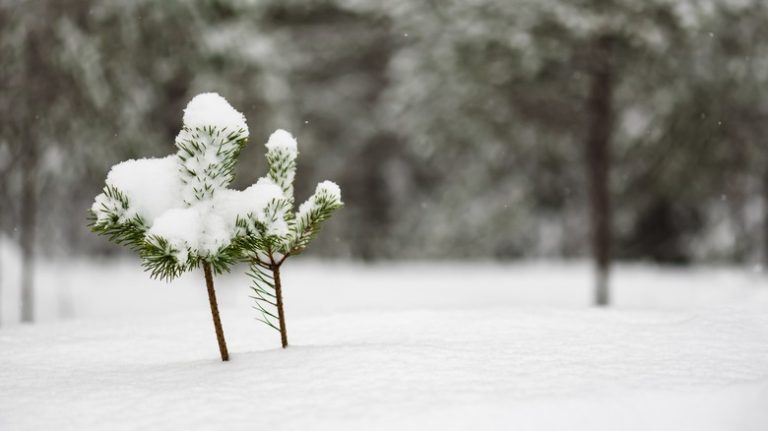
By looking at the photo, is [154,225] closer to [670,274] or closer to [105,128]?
[105,128]

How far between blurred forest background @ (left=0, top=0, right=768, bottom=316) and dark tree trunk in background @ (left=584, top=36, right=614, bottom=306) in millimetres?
25

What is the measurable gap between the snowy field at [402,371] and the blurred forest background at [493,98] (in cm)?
375

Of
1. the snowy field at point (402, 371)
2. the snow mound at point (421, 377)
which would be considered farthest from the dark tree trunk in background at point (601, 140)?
the snow mound at point (421, 377)

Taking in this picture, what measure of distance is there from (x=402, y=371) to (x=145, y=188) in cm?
129

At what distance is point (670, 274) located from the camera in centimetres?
1266

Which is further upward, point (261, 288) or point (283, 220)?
point (283, 220)

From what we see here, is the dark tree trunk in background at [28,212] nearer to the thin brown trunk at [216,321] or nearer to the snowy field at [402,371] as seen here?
the snowy field at [402,371]

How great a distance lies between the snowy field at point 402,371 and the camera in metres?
2.37

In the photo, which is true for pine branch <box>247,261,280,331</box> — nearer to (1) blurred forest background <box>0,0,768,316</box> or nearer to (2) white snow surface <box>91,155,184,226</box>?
(2) white snow surface <box>91,155,184,226</box>

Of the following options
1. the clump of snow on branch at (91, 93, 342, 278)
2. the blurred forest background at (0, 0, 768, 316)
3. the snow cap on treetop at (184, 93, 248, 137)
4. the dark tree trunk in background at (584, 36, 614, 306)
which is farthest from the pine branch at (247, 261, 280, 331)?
the dark tree trunk in background at (584, 36, 614, 306)

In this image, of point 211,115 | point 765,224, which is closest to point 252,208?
point 211,115

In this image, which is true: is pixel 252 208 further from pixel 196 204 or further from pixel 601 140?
pixel 601 140

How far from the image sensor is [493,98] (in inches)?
344

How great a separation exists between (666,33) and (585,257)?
8.33 metres
